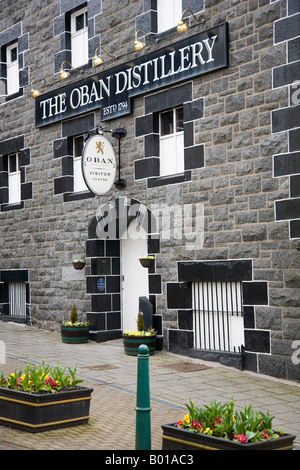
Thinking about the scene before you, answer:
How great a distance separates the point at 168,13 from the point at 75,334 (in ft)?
22.8

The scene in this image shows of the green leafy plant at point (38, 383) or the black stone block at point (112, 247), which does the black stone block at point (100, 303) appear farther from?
the green leafy plant at point (38, 383)

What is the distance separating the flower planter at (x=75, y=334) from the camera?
13586 millimetres

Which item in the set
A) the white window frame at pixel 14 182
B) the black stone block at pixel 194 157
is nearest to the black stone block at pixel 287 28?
the black stone block at pixel 194 157

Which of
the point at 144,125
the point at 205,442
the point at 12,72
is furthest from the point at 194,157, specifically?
the point at 12,72

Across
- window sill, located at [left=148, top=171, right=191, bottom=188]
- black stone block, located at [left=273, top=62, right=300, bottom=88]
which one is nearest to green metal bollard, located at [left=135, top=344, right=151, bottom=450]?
black stone block, located at [left=273, top=62, right=300, bottom=88]

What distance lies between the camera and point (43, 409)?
688cm

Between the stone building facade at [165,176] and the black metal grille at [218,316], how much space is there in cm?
3

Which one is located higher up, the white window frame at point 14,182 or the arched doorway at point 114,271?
the white window frame at point 14,182

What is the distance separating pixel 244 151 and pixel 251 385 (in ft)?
13.0

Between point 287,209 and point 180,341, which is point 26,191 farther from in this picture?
point 287,209

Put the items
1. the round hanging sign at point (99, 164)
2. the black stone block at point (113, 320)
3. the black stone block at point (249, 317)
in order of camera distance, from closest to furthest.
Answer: the black stone block at point (249, 317) → the round hanging sign at point (99, 164) → the black stone block at point (113, 320)

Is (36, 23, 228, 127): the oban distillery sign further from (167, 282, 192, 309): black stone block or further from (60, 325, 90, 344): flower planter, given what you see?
(60, 325, 90, 344): flower planter

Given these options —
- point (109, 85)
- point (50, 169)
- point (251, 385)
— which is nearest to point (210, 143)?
point (109, 85)
